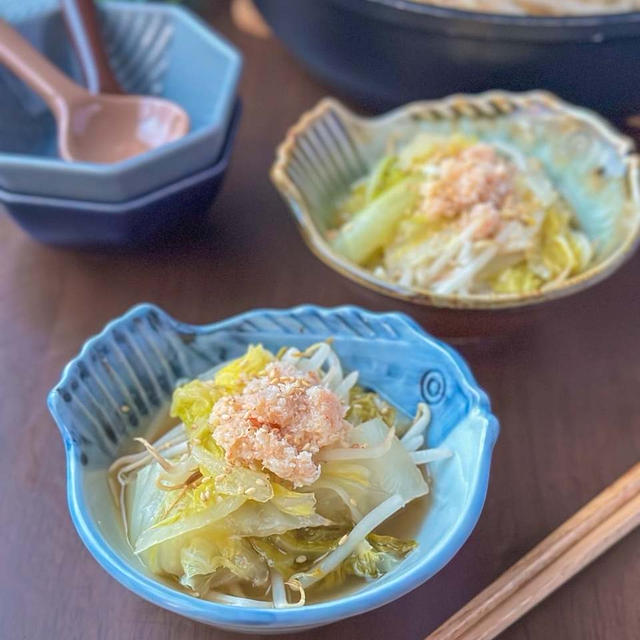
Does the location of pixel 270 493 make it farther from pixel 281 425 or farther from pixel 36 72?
pixel 36 72

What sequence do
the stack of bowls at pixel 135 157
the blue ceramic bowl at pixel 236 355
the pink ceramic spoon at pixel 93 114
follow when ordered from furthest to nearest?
1. the pink ceramic spoon at pixel 93 114
2. the stack of bowls at pixel 135 157
3. the blue ceramic bowl at pixel 236 355

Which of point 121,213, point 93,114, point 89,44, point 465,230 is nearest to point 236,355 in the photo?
point 121,213

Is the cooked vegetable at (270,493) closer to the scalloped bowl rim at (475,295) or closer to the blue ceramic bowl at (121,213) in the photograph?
the scalloped bowl rim at (475,295)

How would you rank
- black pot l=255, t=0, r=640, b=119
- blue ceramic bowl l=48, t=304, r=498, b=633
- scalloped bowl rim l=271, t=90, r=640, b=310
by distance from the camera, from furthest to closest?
1. black pot l=255, t=0, r=640, b=119
2. scalloped bowl rim l=271, t=90, r=640, b=310
3. blue ceramic bowl l=48, t=304, r=498, b=633

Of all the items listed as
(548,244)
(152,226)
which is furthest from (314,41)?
(548,244)

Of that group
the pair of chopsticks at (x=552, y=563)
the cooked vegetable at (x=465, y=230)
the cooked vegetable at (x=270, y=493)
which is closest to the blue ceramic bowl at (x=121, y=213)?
the cooked vegetable at (x=465, y=230)

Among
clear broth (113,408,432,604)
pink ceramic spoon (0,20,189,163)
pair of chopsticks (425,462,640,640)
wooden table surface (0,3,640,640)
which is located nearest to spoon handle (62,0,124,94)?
pink ceramic spoon (0,20,189,163)

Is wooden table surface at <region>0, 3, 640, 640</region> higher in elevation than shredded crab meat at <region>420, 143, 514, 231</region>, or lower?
lower

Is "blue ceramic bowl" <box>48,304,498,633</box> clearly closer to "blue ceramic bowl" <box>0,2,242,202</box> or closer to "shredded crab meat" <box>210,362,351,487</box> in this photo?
"shredded crab meat" <box>210,362,351,487</box>
